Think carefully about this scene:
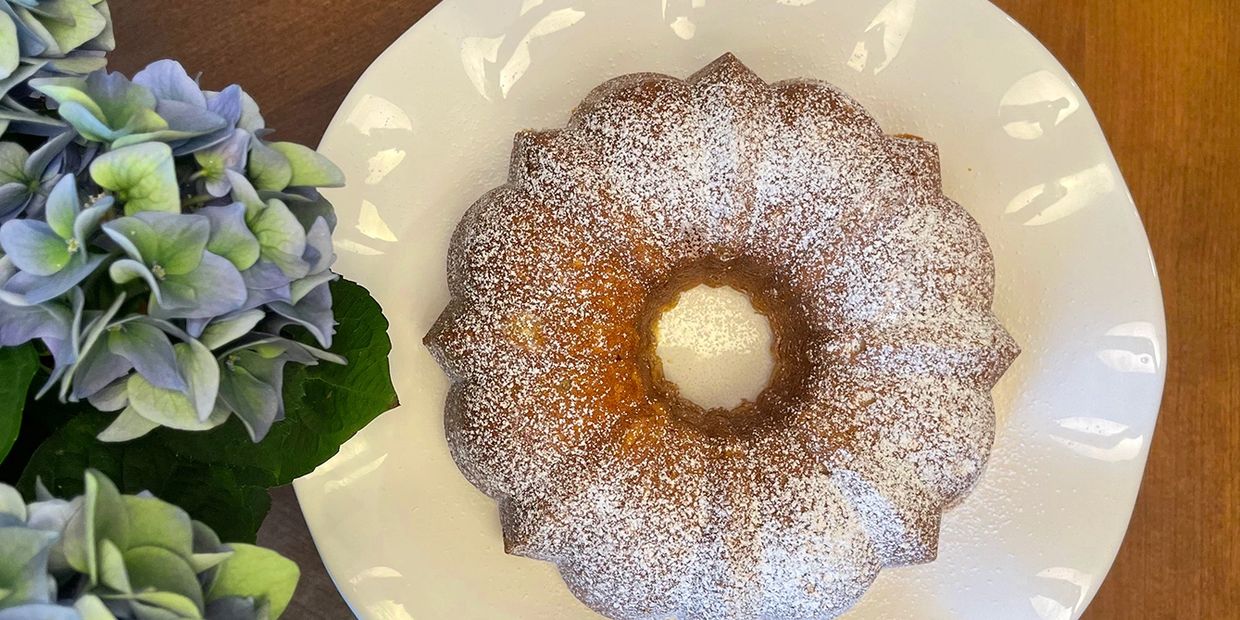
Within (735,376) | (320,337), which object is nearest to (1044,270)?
(735,376)

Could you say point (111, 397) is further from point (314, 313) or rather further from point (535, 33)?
point (535, 33)

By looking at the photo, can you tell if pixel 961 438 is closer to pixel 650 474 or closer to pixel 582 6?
pixel 650 474

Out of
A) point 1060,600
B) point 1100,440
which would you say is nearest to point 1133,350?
point 1100,440

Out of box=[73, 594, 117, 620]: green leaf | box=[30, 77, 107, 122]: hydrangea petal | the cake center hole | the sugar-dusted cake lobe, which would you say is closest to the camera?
box=[73, 594, 117, 620]: green leaf

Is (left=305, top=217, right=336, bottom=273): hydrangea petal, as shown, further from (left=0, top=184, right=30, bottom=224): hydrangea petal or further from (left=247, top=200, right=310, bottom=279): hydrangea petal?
(left=0, top=184, right=30, bottom=224): hydrangea petal

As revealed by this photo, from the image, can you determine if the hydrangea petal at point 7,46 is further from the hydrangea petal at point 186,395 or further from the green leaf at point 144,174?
the hydrangea petal at point 186,395

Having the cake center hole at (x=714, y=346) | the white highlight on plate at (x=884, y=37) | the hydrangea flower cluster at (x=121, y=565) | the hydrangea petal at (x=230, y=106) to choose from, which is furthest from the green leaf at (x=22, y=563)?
the white highlight on plate at (x=884, y=37)

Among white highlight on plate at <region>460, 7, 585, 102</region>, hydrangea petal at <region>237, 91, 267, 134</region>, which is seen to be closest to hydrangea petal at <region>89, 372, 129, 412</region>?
hydrangea petal at <region>237, 91, 267, 134</region>
